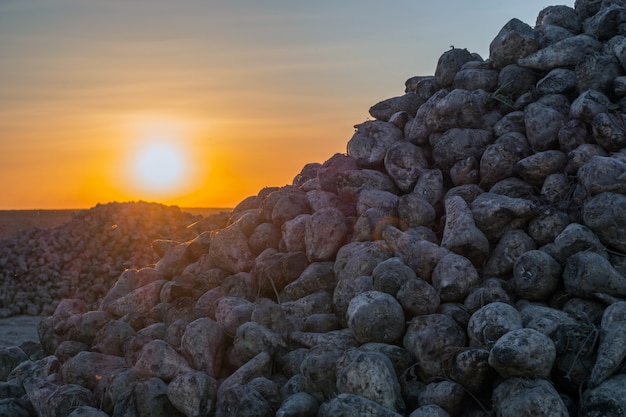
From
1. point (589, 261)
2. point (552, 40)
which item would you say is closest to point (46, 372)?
point (589, 261)

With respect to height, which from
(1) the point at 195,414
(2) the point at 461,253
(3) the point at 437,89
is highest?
(3) the point at 437,89

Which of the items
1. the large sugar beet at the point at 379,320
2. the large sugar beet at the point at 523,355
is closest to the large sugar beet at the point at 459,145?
the large sugar beet at the point at 379,320

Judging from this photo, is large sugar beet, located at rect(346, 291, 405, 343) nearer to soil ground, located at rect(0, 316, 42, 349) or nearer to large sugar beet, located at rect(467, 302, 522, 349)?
large sugar beet, located at rect(467, 302, 522, 349)

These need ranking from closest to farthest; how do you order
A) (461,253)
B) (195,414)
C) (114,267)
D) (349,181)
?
(195,414)
(461,253)
(349,181)
(114,267)

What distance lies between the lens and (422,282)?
25.0 ft

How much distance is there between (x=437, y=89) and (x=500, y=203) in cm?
314

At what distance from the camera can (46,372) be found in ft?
28.8

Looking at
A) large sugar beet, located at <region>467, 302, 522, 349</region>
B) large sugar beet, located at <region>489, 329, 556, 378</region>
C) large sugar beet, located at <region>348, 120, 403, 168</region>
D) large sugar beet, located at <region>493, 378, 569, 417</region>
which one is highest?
large sugar beet, located at <region>348, 120, 403, 168</region>

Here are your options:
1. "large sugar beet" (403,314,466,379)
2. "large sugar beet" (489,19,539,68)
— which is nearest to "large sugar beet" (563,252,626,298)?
"large sugar beet" (403,314,466,379)

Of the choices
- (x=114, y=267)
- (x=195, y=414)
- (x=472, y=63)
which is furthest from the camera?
(x=114, y=267)

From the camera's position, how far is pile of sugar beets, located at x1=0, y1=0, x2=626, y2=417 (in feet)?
22.1

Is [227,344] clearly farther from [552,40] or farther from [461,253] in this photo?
[552,40]

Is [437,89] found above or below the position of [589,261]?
above

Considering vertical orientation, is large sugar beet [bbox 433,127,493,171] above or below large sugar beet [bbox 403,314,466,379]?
above
